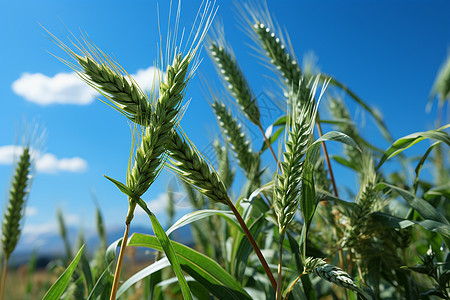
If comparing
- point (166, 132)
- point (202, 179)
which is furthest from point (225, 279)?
point (166, 132)

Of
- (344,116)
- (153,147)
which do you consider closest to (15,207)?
(153,147)

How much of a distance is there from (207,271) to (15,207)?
102cm

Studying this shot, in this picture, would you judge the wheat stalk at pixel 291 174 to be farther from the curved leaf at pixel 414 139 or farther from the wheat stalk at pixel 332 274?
the curved leaf at pixel 414 139

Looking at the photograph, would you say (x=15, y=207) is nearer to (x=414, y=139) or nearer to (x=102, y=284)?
(x=102, y=284)

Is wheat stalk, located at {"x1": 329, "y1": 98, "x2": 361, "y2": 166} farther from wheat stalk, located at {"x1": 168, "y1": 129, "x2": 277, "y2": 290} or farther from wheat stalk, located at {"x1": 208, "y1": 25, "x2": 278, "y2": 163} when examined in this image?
wheat stalk, located at {"x1": 168, "y1": 129, "x2": 277, "y2": 290}

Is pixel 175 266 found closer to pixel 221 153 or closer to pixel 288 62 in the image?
pixel 288 62

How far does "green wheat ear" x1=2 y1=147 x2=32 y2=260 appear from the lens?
154 cm

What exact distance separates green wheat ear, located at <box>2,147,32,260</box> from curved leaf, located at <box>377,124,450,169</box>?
1616 mm

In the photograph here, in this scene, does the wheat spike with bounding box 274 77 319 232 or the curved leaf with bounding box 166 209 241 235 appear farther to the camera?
the curved leaf with bounding box 166 209 241 235

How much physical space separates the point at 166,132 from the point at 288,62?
3.14 ft

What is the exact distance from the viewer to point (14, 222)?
1.57 meters

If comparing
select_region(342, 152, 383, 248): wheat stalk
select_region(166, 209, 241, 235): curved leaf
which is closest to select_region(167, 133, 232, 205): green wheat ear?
select_region(166, 209, 241, 235): curved leaf

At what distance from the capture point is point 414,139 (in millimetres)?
1389

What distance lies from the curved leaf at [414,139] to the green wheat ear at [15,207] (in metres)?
1.62
